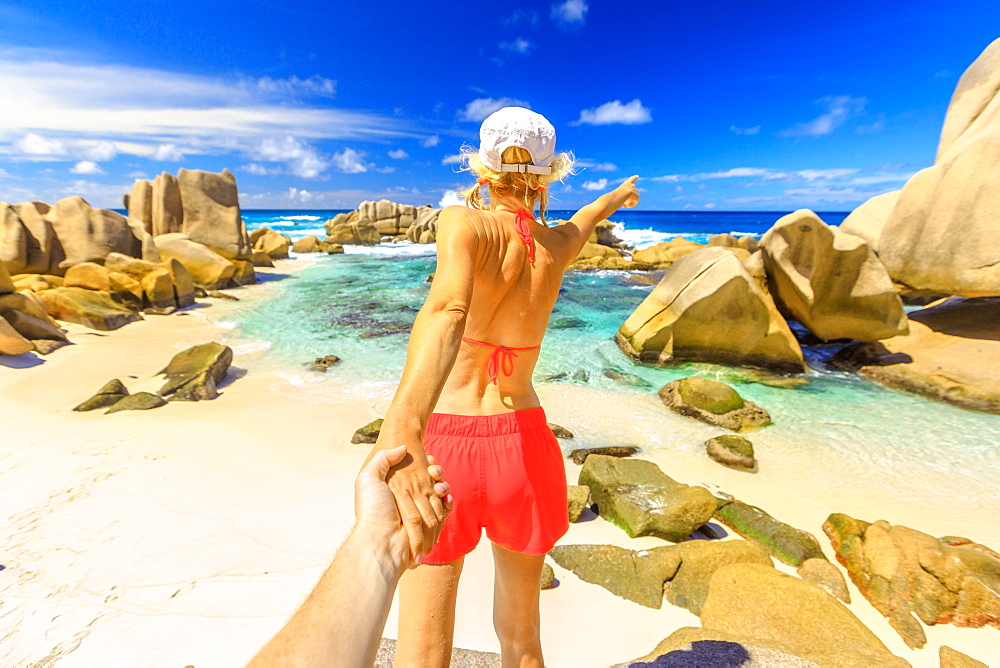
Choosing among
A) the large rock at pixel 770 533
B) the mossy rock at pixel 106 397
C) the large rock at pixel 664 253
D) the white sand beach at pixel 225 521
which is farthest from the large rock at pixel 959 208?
the large rock at pixel 664 253

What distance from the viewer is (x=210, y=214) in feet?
60.0

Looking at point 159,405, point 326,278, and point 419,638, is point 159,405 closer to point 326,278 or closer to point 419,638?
point 419,638

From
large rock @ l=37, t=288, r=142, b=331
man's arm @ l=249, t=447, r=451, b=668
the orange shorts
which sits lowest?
large rock @ l=37, t=288, r=142, b=331

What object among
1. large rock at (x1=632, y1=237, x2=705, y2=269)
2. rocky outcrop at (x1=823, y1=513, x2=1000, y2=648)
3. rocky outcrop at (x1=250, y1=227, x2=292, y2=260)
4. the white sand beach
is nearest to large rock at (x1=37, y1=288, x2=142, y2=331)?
the white sand beach

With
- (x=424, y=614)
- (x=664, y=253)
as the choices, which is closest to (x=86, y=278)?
(x=424, y=614)

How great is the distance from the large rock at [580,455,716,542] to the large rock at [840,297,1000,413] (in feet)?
19.8

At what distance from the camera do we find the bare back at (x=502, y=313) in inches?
66.4

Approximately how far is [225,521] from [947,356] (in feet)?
34.3

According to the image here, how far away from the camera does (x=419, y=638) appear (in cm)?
158

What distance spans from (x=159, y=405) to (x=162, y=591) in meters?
3.81

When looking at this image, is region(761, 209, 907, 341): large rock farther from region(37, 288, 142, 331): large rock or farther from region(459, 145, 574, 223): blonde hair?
region(37, 288, 142, 331): large rock

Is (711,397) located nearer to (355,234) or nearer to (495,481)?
(495,481)

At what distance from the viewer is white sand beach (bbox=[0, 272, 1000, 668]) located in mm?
2789

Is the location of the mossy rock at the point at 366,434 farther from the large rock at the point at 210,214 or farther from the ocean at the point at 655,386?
the large rock at the point at 210,214
